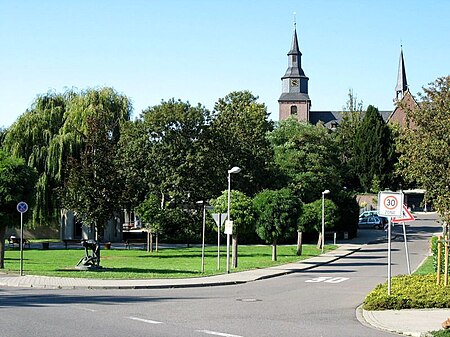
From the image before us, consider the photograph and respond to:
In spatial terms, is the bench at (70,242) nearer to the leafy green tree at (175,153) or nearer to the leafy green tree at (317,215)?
the leafy green tree at (175,153)

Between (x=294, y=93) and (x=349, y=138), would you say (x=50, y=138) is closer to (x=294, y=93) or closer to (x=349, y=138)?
(x=349, y=138)

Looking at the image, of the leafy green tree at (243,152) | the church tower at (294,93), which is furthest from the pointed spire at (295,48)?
the leafy green tree at (243,152)

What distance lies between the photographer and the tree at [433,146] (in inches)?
1075

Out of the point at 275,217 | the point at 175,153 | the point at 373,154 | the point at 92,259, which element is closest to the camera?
the point at 92,259

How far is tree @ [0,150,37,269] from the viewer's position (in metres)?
28.1

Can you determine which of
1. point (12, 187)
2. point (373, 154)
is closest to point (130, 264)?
point (12, 187)

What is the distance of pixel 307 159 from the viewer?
63125 mm

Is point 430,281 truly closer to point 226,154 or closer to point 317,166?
point 226,154

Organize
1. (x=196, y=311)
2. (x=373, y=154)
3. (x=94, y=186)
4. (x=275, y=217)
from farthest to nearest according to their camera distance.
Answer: (x=373, y=154) < (x=275, y=217) < (x=94, y=186) < (x=196, y=311)

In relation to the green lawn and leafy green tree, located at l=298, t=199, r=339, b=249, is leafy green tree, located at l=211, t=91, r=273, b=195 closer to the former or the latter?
leafy green tree, located at l=298, t=199, r=339, b=249

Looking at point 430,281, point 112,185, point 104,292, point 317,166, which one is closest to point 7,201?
point 112,185

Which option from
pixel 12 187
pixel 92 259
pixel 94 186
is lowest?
pixel 92 259

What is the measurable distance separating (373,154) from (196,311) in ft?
261

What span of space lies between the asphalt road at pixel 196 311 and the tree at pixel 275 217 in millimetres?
9572
